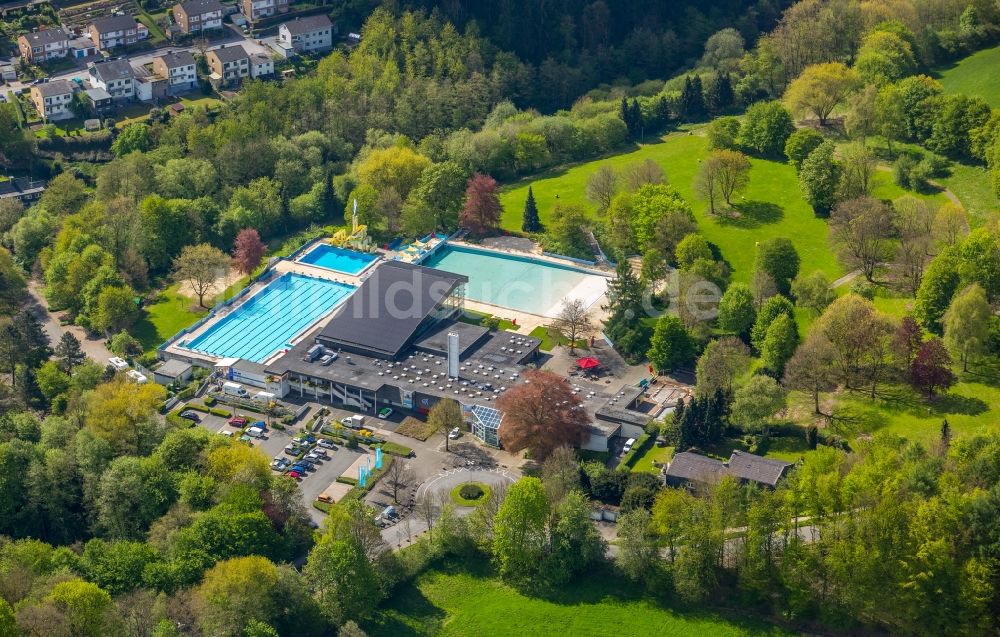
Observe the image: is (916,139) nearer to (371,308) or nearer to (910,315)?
(910,315)

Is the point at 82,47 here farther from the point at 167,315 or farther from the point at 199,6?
the point at 167,315

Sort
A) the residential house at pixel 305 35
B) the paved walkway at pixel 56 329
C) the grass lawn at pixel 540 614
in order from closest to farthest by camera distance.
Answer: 1. the grass lawn at pixel 540 614
2. the paved walkway at pixel 56 329
3. the residential house at pixel 305 35

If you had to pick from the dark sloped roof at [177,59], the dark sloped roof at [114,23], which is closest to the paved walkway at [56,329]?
the dark sloped roof at [177,59]

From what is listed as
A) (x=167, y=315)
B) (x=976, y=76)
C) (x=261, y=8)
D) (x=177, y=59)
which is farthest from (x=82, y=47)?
(x=976, y=76)

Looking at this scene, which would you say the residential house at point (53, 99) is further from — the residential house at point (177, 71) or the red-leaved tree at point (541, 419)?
the red-leaved tree at point (541, 419)

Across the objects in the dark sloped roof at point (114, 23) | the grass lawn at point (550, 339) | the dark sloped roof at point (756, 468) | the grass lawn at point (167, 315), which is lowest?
the grass lawn at point (167, 315)

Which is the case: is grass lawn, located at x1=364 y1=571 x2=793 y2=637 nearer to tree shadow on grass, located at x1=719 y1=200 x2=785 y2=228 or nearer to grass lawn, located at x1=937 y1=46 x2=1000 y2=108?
tree shadow on grass, located at x1=719 y1=200 x2=785 y2=228

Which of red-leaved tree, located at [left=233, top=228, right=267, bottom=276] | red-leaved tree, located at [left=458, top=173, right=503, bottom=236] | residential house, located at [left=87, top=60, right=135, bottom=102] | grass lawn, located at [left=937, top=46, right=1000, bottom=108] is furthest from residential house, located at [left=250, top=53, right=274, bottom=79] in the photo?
grass lawn, located at [left=937, top=46, right=1000, bottom=108]
